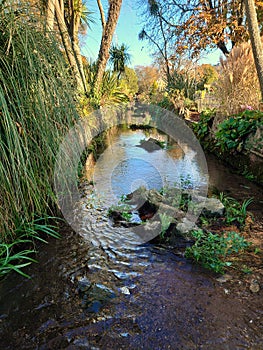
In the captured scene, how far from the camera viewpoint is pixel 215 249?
4.47 ft

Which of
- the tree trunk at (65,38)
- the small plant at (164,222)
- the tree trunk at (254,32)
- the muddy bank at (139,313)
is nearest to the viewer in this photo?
the muddy bank at (139,313)

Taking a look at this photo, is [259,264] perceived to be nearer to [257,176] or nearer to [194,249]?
[194,249]

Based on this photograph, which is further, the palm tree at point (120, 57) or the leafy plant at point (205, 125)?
the palm tree at point (120, 57)

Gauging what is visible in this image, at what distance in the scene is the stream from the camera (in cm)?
89

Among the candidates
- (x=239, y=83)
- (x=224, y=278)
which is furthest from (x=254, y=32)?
(x=224, y=278)

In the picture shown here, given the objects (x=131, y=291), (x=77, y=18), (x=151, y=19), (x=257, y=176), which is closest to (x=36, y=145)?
(x=131, y=291)

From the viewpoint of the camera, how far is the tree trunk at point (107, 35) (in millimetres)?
3789

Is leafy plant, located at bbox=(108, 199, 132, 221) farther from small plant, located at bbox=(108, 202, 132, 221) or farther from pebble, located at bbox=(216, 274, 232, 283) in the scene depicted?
pebble, located at bbox=(216, 274, 232, 283)

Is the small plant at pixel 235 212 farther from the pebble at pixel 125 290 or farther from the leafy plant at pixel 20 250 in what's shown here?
the leafy plant at pixel 20 250

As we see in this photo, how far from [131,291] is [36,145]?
0.90 m

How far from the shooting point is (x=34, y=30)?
3.92ft

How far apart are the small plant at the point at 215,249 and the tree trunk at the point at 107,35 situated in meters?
3.23

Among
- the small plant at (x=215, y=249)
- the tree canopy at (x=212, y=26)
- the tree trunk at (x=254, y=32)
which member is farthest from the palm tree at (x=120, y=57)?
the small plant at (x=215, y=249)

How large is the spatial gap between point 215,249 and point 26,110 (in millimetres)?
1313
